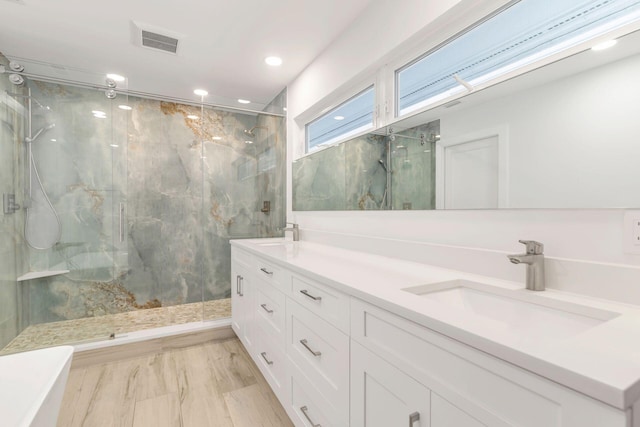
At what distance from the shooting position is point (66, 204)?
8.33 feet

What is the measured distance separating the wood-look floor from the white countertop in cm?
114

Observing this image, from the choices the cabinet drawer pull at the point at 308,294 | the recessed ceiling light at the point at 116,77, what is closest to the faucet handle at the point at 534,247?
the cabinet drawer pull at the point at 308,294

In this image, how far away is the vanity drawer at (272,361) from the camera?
1582 millimetres

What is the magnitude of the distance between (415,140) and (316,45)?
4.18ft

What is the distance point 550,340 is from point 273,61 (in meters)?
2.64

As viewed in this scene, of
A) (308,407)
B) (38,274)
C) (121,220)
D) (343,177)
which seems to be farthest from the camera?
(121,220)

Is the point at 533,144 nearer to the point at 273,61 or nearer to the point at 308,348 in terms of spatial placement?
the point at 308,348

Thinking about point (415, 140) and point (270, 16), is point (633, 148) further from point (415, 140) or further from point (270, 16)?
point (270, 16)

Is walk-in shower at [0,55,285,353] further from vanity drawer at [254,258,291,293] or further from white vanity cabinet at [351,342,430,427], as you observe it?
white vanity cabinet at [351,342,430,427]

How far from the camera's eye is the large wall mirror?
87cm

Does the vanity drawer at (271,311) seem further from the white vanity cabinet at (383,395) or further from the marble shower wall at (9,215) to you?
the marble shower wall at (9,215)

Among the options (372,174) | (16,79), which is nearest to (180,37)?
(16,79)

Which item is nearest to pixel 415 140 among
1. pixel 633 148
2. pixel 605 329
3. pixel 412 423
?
pixel 633 148

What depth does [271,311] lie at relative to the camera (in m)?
1.76
